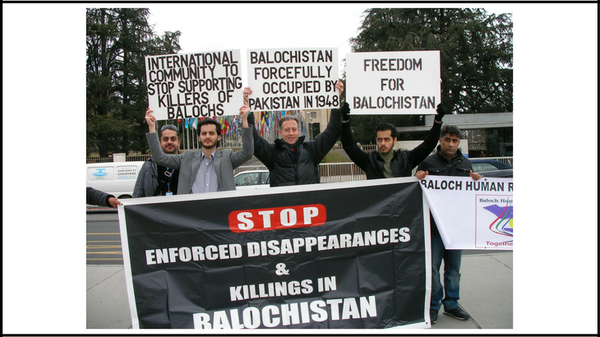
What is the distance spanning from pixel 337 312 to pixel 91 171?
1267 centimetres

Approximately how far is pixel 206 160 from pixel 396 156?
1771 mm

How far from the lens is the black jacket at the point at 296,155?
3.27 m

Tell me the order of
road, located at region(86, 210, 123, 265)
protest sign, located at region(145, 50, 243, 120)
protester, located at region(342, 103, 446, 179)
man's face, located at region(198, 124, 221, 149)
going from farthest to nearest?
1. road, located at region(86, 210, 123, 265)
2. protest sign, located at region(145, 50, 243, 120)
3. protester, located at region(342, 103, 446, 179)
4. man's face, located at region(198, 124, 221, 149)

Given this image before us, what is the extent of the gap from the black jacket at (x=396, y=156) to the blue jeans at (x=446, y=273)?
60 cm

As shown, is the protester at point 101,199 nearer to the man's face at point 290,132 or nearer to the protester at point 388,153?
the man's face at point 290,132

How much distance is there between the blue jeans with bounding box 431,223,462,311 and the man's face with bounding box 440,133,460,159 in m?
0.67

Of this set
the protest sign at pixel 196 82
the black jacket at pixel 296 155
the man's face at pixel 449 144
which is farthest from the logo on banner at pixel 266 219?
the man's face at pixel 449 144

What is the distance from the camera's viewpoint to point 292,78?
3.55 m

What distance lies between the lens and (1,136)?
288 centimetres

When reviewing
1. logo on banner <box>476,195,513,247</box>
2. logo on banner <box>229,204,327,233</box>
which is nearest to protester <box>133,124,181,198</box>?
logo on banner <box>229,204,327,233</box>

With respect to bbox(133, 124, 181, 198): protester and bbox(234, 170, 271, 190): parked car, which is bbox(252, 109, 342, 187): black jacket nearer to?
bbox(133, 124, 181, 198): protester

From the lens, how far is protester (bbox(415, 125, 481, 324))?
127 inches

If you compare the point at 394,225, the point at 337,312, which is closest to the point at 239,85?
the point at 394,225

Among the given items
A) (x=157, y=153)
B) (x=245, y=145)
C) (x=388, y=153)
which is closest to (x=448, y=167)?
(x=388, y=153)
